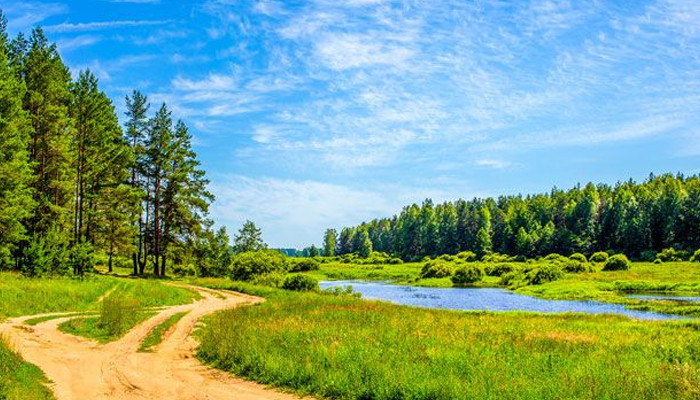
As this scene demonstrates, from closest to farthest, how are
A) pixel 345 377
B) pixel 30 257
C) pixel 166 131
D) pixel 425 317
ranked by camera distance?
pixel 345 377
pixel 425 317
pixel 30 257
pixel 166 131

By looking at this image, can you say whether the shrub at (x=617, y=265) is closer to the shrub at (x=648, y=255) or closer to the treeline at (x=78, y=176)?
the shrub at (x=648, y=255)

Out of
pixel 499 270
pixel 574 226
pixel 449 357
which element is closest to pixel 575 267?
pixel 499 270

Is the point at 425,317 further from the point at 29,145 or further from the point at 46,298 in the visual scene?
the point at 29,145

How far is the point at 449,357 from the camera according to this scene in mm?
15453

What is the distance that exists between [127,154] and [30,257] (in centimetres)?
2173

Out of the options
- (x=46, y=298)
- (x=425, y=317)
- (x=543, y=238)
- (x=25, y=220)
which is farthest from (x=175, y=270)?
(x=543, y=238)

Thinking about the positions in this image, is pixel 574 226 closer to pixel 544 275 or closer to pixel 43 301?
pixel 544 275

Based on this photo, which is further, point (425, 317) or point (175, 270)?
point (175, 270)

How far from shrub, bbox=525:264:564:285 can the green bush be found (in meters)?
35.5

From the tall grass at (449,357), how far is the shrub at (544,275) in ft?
152

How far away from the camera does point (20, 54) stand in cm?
4697

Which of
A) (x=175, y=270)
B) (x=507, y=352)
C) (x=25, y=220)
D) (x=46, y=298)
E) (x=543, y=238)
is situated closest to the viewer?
(x=507, y=352)

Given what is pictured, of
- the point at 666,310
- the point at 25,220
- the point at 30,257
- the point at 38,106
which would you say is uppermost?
the point at 38,106

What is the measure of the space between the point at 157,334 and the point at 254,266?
3949cm
